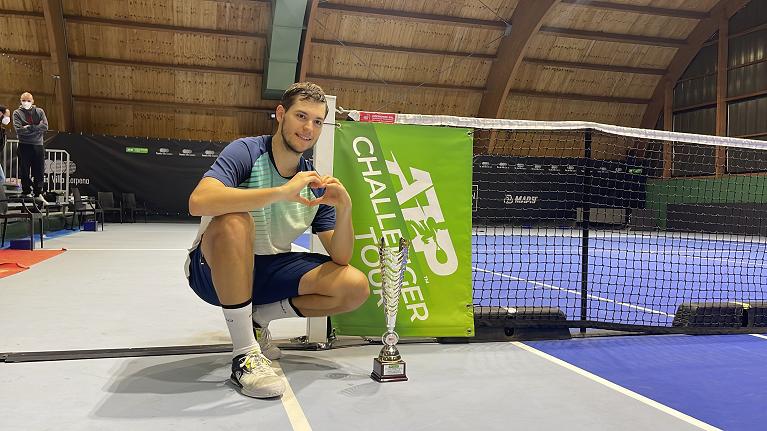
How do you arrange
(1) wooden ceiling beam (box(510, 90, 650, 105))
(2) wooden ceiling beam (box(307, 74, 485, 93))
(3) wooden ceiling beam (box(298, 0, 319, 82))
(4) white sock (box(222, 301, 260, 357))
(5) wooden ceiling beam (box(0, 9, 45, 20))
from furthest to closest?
1. (1) wooden ceiling beam (box(510, 90, 650, 105))
2. (2) wooden ceiling beam (box(307, 74, 485, 93))
3. (5) wooden ceiling beam (box(0, 9, 45, 20))
4. (3) wooden ceiling beam (box(298, 0, 319, 82))
5. (4) white sock (box(222, 301, 260, 357))

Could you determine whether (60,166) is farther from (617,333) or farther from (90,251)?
(617,333)

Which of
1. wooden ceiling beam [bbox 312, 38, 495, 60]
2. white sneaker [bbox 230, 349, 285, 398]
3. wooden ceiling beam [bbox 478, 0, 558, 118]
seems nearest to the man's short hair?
white sneaker [bbox 230, 349, 285, 398]

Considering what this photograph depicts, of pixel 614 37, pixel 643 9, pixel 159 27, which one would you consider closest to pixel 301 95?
pixel 159 27

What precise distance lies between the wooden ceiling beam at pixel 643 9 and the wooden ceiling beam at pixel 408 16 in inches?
105

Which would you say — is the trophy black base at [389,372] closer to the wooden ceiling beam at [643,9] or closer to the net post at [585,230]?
the net post at [585,230]

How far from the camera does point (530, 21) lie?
17.4 m

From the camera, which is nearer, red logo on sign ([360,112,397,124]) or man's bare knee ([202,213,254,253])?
man's bare knee ([202,213,254,253])

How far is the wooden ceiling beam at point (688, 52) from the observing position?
1936 cm

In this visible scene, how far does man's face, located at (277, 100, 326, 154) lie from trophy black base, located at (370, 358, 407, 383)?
3.59 ft

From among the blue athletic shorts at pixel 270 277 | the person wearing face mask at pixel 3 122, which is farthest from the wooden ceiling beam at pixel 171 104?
the blue athletic shorts at pixel 270 277

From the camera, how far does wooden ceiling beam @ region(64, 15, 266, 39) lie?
54.4ft

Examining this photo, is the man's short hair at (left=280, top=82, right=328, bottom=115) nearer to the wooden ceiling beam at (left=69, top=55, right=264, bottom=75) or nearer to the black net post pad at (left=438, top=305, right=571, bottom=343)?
the black net post pad at (left=438, top=305, right=571, bottom=343)

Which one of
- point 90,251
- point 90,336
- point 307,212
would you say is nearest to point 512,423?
point 307,212

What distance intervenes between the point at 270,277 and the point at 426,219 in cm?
110
